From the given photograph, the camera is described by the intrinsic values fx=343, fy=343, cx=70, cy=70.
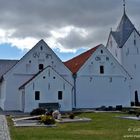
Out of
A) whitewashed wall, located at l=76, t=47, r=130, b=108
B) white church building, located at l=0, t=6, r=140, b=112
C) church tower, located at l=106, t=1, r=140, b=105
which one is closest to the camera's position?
white church building, located at l=0, t=6, r=140, b=112

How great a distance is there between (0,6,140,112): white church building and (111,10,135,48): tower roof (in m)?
8.91

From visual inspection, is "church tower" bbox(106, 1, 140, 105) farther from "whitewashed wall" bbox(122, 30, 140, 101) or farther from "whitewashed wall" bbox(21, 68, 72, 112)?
"whitewashed wall" bbox(21, 68, 72, 112)

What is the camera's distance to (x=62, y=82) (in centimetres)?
3869

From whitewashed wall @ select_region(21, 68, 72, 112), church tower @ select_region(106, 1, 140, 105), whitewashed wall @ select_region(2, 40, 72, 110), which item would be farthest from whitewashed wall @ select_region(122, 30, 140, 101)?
whitewashed wall @ select_region(21, 68, 72, 112)

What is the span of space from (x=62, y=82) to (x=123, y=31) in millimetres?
17831

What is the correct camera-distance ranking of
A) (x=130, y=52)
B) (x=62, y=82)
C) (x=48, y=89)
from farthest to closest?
(x=130, y=52) → (x=62, y=82) → (x=48, y=89)

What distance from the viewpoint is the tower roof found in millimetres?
51562

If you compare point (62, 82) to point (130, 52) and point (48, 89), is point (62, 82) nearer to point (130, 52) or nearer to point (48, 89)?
point (48, 89)

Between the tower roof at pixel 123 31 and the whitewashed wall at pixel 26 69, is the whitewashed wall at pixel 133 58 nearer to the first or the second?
the tower roof at pixel 123 31

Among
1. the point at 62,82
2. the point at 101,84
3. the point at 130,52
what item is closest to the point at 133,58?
the point at 130,52

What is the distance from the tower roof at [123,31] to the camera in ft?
169

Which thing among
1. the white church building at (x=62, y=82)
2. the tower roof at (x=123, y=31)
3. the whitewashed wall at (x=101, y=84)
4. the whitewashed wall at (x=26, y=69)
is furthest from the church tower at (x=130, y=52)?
the whitewashed wall at (x=26, y=69)

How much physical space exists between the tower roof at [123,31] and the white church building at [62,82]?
8910 millimetres

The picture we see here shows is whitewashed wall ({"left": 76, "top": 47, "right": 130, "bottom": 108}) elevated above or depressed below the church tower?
below
